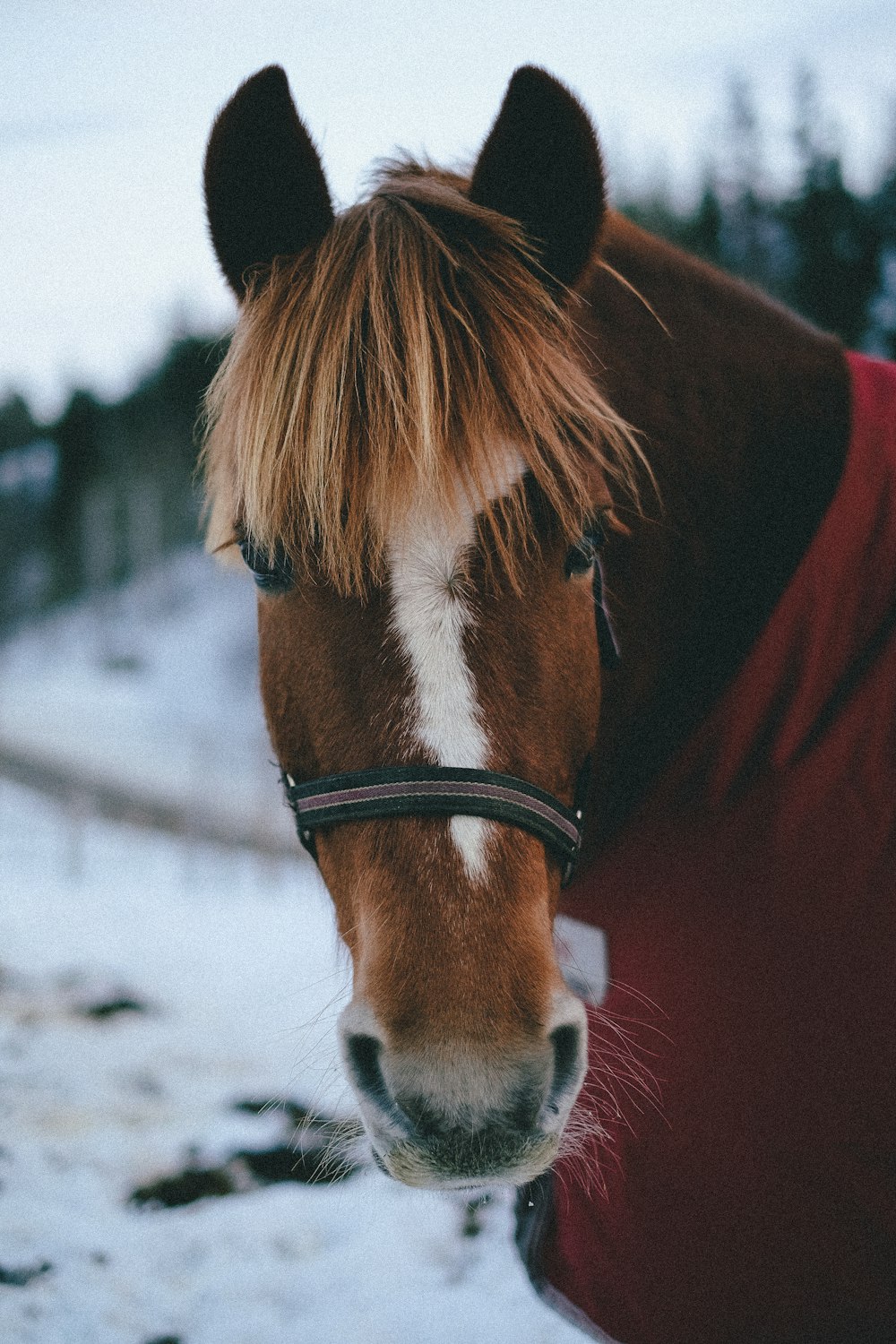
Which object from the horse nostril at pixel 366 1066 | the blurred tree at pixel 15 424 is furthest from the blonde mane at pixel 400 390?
the blurred tree at pixel 15 424

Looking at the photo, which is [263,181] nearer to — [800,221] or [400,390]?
[400,390]

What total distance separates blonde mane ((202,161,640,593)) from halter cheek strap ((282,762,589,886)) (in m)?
0.32

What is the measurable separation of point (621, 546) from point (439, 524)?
0.61 m

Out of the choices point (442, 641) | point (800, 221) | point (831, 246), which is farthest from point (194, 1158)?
point (800, 221)

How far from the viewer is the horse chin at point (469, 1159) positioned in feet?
3.69

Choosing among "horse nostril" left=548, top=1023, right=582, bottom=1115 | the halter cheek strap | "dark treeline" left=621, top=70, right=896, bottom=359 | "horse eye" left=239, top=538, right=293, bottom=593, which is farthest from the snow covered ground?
"dark treeline" left=621, top=70, right=896, bottom=359

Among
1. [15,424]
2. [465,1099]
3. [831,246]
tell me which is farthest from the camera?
[15,424]

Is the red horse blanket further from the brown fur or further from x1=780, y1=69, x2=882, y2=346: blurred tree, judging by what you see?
x1=780, y1=69, x2=882, y2=346: blurred tree

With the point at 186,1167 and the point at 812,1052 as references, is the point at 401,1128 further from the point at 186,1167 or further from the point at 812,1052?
the point at 186,1167

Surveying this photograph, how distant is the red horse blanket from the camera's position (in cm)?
143

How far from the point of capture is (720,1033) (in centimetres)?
150

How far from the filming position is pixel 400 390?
4.54 ft

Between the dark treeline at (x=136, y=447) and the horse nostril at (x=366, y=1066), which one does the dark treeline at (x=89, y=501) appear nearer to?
the dark treeline at (x=136, y=447)

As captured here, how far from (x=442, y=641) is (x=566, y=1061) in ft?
2.18
